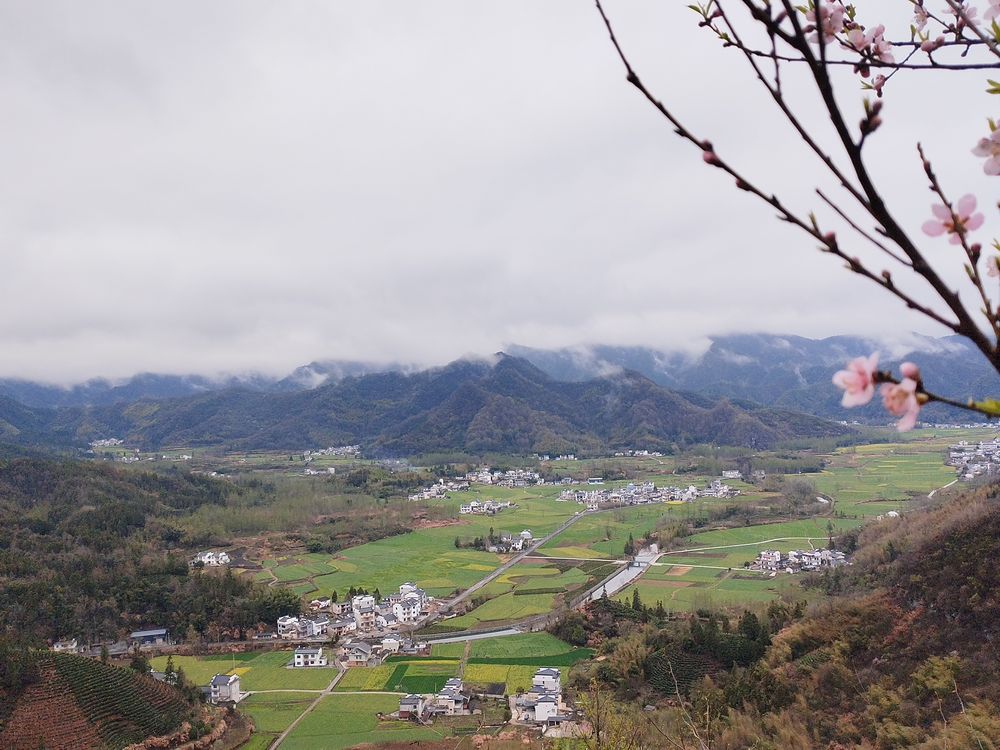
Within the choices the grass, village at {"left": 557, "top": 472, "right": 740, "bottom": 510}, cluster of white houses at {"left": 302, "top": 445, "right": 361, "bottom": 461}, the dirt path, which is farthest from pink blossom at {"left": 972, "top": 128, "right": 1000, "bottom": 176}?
cluster of white houses at {"left": 302, "top": 445, "right": 361, "bottom": 461}

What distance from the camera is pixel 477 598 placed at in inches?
1396

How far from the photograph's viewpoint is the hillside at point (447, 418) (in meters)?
112

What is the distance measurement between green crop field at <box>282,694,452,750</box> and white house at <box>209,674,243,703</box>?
334 cm

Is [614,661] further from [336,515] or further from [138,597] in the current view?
[336,515]

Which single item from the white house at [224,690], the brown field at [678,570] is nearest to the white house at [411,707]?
the white house at [224,690]

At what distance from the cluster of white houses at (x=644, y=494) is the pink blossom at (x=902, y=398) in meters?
65.2

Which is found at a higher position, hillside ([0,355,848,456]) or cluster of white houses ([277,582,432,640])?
hillside ([0,355,848,456])

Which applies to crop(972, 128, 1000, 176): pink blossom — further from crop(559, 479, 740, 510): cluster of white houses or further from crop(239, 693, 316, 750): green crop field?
crop(559, 479, 740, 510): cluster of white houses

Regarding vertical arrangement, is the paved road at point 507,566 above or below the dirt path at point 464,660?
below

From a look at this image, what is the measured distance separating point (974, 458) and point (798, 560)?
147 feet

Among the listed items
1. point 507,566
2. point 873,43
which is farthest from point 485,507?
point 873,43

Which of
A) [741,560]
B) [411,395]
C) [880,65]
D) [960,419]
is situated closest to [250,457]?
[411,395]

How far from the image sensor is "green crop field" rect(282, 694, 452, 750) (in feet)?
62.6

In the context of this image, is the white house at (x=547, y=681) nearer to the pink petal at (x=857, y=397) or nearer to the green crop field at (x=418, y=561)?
the green crop field at (x=418, y=561)
